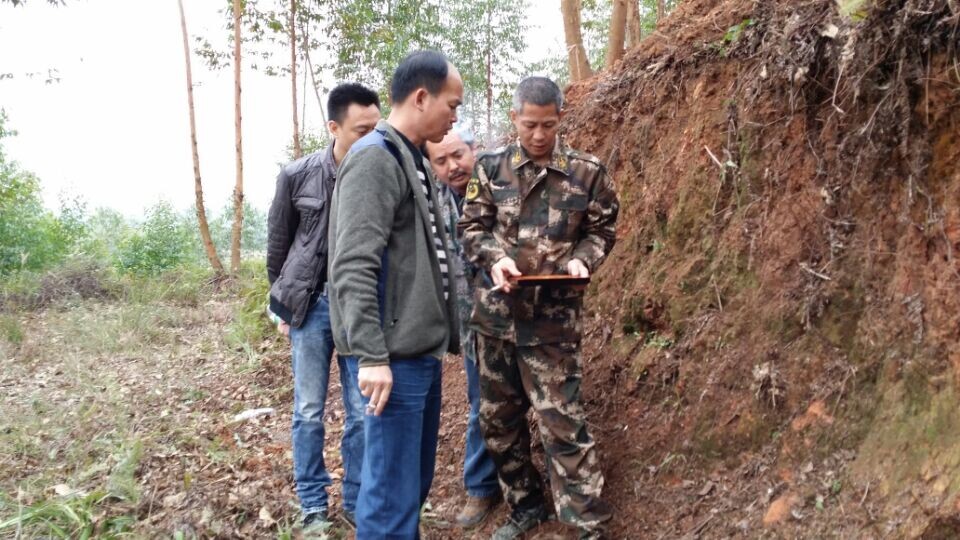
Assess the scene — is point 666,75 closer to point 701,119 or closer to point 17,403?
point 701,119

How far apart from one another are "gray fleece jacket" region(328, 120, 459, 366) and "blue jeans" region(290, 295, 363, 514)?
3.58ft

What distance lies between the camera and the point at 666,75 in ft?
14.4

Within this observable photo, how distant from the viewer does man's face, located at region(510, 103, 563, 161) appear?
287 cm

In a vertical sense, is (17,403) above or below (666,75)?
below

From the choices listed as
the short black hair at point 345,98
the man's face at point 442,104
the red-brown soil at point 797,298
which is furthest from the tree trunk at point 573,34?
the man's face at point 442,104

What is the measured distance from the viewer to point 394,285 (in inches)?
87.4

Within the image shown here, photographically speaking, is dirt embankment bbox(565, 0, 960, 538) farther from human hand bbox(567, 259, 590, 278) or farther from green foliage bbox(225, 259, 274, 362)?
green foliage bbox(225, 259, 274, 362)

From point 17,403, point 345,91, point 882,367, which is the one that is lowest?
point 17,403

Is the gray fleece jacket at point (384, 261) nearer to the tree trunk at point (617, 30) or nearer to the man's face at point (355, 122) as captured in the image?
the man's face at point (355, 122)

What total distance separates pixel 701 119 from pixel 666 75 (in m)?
0.60

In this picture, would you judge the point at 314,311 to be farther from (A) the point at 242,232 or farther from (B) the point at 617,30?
(A) the point at 242,232

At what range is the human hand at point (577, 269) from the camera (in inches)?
106

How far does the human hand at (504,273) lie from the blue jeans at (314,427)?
1072 millimetres

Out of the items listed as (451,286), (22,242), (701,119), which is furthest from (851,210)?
(22,242)
